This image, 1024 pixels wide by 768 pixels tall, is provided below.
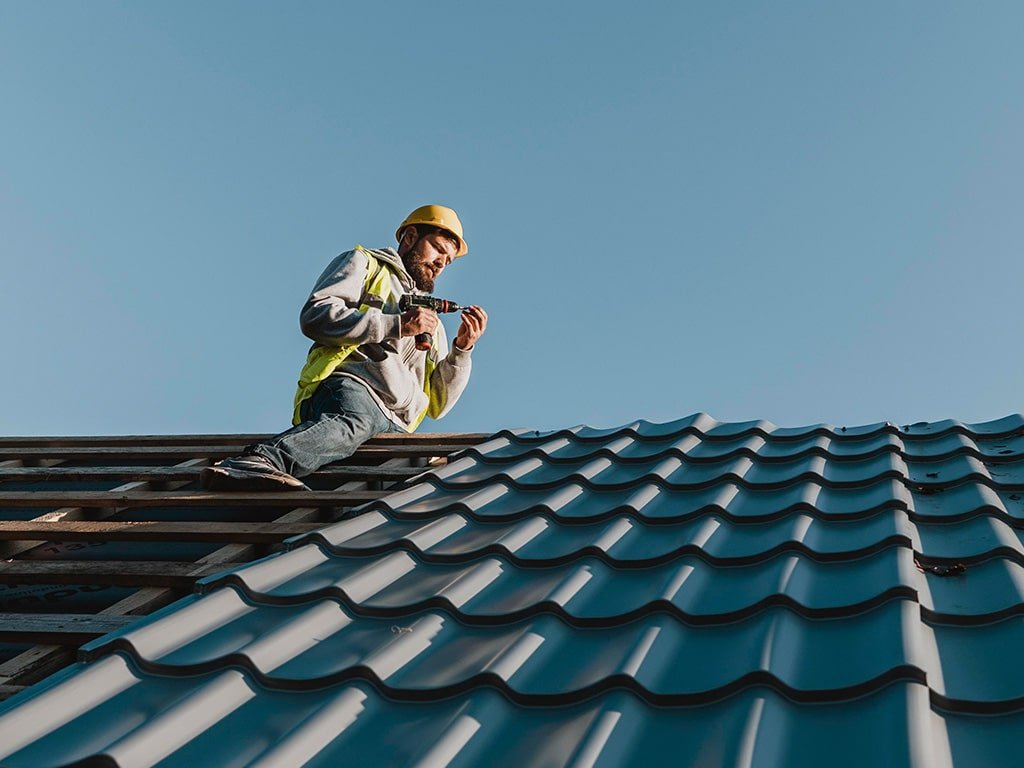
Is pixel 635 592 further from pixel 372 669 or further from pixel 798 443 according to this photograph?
pixel 798 443

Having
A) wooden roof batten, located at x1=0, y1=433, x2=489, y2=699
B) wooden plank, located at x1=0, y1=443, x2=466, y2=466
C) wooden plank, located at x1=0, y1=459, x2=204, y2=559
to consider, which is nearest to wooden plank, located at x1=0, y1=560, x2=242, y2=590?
wooden roof batten, located at x1=0, y1=433, x2=489, y2=699

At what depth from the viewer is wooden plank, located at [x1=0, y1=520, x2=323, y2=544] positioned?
3.60 meters

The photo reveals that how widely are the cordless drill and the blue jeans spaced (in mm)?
466

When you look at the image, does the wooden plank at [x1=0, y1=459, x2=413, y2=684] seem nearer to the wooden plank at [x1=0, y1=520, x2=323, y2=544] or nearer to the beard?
the wooden plank at [x1=0, y1=520, x2=323, y2=544]

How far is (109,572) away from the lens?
3.36 metres

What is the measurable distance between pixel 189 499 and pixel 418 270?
7.13ft

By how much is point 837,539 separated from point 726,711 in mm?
1137

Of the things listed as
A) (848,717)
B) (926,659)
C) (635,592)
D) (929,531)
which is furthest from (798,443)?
(848,717)

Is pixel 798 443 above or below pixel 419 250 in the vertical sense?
below

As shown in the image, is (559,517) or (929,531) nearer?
(929,531)

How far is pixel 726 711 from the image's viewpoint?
1.81m

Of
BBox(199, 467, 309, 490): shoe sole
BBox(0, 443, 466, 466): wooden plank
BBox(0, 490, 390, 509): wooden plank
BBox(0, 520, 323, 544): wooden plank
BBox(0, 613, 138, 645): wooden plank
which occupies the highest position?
BBox(0, 443, 466, 466): wooden plank

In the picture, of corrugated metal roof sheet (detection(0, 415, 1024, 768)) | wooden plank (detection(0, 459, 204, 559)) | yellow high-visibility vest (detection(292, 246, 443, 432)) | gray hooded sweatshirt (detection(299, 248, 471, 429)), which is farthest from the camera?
yellow high-visibility vest (detection(292, 246, 443, 432))

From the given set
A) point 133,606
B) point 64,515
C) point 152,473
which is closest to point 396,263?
point 152,473
